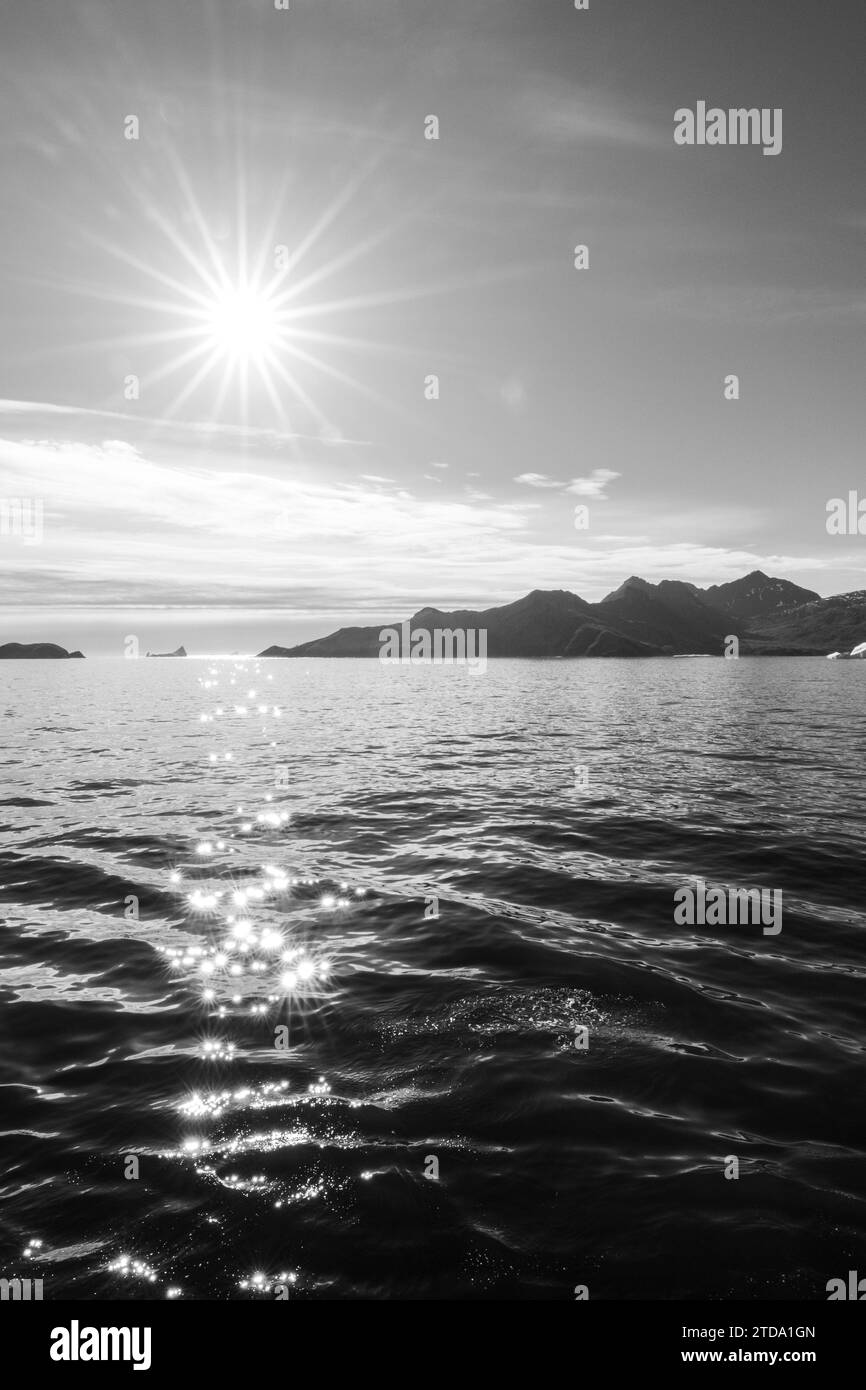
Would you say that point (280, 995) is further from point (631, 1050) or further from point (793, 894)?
point (793, 894)

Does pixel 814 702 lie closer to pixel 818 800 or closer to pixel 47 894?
pixel 818 800

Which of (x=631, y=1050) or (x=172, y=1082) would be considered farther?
(x=631, y=1050)

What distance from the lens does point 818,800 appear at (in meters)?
27.4

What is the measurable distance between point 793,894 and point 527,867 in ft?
23.5

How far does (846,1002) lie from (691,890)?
564 cm

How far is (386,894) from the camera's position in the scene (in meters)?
17.2

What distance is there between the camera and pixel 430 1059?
983cm

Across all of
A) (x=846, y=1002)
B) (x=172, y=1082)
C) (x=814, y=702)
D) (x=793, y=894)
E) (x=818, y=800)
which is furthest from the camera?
(x=814, y=702)

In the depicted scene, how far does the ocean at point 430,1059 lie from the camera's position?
21.6 ft

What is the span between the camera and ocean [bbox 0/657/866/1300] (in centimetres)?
658
